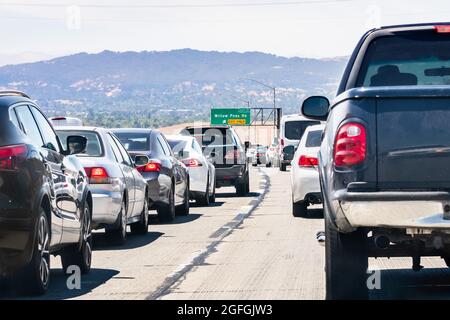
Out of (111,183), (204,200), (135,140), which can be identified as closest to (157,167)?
(135,140)

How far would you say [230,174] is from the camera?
30.0 metres

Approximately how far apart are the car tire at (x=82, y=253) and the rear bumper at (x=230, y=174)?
58.5 ft

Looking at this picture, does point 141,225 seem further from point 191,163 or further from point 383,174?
point 383,174

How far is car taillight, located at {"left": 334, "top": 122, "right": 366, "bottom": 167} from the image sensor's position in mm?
7855

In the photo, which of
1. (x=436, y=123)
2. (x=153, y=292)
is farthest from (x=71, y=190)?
→ (x=436, y=123)

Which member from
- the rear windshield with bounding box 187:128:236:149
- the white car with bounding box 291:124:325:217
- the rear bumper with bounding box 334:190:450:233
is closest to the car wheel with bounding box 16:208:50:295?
the rear bumper with bounding box 334:190:450:233

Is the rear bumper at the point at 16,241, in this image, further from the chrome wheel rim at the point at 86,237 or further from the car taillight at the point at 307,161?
the car taillight at the point at 307,161

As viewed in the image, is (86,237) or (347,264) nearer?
(347,264)

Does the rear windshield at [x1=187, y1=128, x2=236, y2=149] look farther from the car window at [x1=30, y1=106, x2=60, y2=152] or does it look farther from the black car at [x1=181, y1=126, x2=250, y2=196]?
the car window at [x1=30, y1=106, x2=60, y2=152]

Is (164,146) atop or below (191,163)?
atop

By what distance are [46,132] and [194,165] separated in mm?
13628

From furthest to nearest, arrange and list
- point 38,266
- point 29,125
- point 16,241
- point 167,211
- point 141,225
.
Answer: point 167,211
point 141,225
point 29,125
point 38,266
point 16,241
